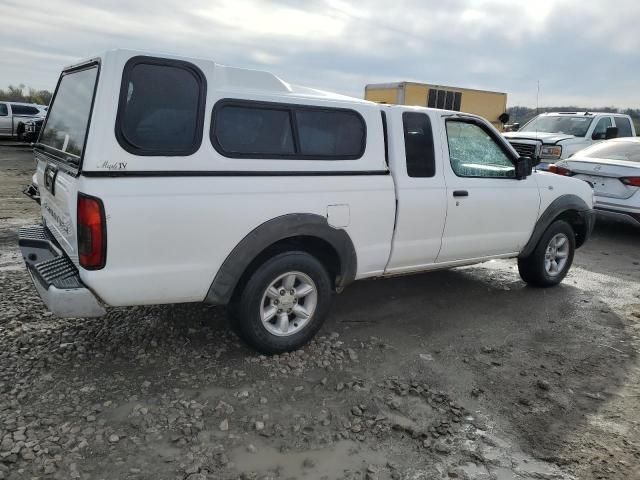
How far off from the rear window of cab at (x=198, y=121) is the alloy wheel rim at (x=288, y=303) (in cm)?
89

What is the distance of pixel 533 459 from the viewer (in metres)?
2.97

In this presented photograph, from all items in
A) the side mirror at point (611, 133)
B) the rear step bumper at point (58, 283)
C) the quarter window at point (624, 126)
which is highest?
the quarter window at point (624, 126)

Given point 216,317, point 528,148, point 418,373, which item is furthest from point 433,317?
point 528,148

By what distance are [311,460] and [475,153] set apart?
322 cm

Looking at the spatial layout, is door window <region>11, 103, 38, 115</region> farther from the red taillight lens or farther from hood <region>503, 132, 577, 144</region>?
the red taillight lens

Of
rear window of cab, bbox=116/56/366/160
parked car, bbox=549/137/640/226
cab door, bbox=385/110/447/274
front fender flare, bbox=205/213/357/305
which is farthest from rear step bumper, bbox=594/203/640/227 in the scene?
front fender flare, bbox=205/213/357/305

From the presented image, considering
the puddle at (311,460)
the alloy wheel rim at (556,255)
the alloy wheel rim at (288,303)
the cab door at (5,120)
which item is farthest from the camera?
the cab door at (5,120)

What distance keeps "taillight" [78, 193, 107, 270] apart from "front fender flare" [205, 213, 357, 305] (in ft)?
2.41

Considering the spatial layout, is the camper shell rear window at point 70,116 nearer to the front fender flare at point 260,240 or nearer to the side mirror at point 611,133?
the front fender flare at point 260,240

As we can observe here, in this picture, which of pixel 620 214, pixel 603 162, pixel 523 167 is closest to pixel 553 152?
pixel 603 162

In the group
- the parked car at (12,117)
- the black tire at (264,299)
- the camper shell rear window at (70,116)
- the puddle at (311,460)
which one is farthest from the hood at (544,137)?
the parked car at (12,117)

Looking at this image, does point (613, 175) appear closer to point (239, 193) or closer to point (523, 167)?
point (523, 167)

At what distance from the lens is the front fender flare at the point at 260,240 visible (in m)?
3.51

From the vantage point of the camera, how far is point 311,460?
2844mm
